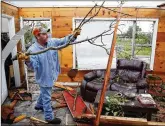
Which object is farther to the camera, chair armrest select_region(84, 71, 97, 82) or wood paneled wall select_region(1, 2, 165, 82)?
wood paneled wall select_region(1, 2, 165, 82)

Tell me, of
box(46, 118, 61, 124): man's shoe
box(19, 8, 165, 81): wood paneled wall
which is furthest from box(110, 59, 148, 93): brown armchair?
box(46, 118, 61, 124): man's shoe

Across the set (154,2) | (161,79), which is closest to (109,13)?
(154,2)

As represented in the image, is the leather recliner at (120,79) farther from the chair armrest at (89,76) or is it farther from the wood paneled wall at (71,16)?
the wood paneled wall at (71,16)

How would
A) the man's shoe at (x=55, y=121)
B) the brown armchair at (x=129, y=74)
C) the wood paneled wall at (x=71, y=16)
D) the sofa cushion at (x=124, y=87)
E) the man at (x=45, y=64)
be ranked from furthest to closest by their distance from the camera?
the wood paneled wall at (x=71, y=16) < the brown armchair at (x=129, y=74) < the sofa cushion at (x=124, y=87) < the man's shoe at (x=55, y=121) < the man at (x=45, y=64)

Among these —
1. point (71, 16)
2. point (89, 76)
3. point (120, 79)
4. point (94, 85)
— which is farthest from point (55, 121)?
point (71, 16)

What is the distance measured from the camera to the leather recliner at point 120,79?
4.91 meters

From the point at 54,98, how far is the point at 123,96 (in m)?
1.98

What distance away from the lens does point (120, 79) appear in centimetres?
547

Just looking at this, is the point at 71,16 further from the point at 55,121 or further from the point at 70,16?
the point at 55,121

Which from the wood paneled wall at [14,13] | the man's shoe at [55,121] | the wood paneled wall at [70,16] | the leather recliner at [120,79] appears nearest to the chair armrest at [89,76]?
the leather recliner at [120,79]

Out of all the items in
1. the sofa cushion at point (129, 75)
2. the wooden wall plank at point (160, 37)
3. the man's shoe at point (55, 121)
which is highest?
the wooden wall plank at point (160, 37)

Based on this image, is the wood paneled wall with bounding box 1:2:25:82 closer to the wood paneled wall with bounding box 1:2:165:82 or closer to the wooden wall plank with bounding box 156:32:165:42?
the wood paneled wall with bounding box 1:2:165:82

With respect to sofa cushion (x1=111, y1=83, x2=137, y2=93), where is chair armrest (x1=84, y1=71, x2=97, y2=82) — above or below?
above

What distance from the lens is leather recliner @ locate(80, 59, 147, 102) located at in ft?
16.1
